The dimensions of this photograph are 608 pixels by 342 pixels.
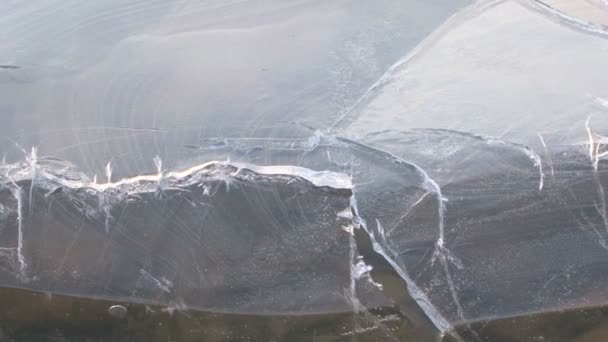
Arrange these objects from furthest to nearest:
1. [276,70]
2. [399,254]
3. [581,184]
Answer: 1. [276,70]
2. [581,184]
3. [399,254]

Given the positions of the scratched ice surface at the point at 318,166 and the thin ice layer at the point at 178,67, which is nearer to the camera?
the scratched ice surface at the point at 318,166

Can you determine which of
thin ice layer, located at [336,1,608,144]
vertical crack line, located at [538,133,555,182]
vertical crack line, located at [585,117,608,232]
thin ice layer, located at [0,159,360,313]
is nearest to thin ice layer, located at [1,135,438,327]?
thin ice layer, located at [0,159,360,313]

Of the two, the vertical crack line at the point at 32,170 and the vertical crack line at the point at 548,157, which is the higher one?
the vertical crack line at the point at 32,170

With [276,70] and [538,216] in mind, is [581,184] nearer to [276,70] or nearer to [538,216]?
[538,216]

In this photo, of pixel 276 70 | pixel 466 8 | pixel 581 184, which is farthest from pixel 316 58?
pixel 581 184

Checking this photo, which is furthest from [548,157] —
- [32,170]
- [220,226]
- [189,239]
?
[32,170]

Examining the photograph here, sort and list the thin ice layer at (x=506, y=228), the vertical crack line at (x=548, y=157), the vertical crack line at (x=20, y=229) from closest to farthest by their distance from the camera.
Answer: the thin ice layer at (x=506, y=228)
the vertical crack line at (x=20, y=229)
the vertical crack line at (x=548, y=157)

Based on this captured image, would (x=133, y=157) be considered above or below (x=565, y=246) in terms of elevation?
above

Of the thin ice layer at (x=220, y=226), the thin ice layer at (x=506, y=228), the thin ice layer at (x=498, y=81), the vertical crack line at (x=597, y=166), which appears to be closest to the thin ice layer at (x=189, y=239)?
the thin ice layer at (x=220, y=226)

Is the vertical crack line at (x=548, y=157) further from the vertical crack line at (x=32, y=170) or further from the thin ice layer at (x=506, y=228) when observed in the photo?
the vertical crack line at (x=32, y=170)
